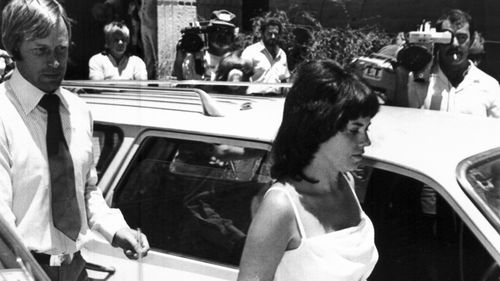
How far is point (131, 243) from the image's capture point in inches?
106

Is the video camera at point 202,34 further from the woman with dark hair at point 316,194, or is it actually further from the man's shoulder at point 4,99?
the woman with dark hair at point 316,194

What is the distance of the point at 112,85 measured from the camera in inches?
167

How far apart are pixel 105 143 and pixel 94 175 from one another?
0.76 metres

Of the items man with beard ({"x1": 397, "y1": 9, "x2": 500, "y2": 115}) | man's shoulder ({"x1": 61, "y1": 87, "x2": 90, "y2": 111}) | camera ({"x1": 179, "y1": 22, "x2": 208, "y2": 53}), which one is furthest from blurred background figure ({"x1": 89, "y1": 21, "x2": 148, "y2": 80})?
man's shoulder ({"x1": 61, "y1": 87, "x2": 90, "y2": 111})

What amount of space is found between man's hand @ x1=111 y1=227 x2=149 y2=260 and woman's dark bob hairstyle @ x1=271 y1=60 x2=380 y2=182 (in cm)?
55

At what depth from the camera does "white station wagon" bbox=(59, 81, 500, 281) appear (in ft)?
9.07

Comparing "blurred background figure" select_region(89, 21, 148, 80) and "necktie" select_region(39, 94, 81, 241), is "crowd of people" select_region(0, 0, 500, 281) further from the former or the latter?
"blurred background figure" select_region(89, 21, 148, 80)

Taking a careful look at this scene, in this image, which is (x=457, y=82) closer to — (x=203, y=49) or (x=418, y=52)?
(x=418, y=52)

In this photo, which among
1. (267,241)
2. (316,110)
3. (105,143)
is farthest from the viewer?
(105,143)

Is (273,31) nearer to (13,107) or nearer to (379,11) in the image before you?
(379,11)

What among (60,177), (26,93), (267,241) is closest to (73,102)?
(26,93)

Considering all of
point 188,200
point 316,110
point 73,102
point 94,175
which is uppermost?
point 316,110

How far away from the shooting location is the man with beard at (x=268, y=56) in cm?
786

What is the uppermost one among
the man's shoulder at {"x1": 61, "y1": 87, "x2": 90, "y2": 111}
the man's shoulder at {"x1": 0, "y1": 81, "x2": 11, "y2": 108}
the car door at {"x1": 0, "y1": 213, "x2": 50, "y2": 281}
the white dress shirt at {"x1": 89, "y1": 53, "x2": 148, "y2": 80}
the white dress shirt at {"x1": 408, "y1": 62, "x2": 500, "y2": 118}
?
the man's shoulder at {"x1": 0, "y1": 81, "x2": 11, "y2": 108}
